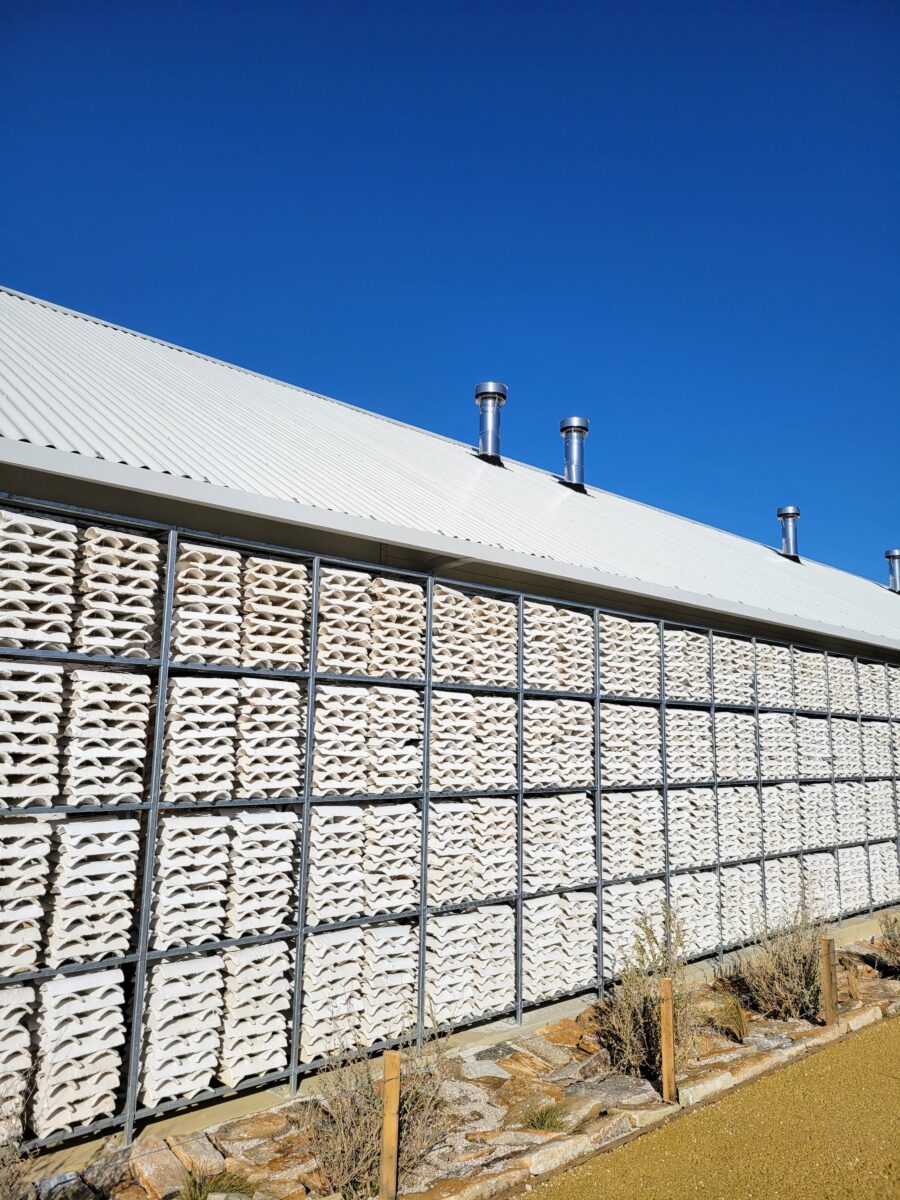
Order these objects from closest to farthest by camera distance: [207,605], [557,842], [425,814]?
[207,605] → [425,814] → [557,842]

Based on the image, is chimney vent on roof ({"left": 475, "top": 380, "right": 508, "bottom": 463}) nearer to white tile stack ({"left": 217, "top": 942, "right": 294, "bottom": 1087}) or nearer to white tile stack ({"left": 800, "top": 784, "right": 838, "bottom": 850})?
white tile stack ({"left": 800, "top": 784, "right": 838, "bottom": 850})

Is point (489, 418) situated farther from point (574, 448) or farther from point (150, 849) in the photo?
point (150, 849)

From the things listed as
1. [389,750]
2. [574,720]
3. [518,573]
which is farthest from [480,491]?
[389,750]

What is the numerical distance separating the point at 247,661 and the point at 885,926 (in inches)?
326

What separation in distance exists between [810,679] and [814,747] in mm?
848

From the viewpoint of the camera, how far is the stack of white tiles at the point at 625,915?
8156 mm

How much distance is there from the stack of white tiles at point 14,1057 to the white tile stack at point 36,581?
74.3 inches

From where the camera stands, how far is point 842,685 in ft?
38.5

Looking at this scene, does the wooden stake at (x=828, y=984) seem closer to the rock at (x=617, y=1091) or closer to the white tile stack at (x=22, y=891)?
the rock at (x=617, y=1091)

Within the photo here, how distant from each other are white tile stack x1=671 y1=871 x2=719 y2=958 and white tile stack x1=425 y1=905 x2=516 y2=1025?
7.70ft

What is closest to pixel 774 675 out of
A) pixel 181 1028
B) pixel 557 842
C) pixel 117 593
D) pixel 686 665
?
pixel 686 665

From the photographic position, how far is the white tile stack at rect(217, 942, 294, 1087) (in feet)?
18.2

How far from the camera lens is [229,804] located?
18.6ft

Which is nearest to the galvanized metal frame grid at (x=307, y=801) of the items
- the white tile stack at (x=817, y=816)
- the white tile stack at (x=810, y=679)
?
the white tile stack at (x=817, y=816)
